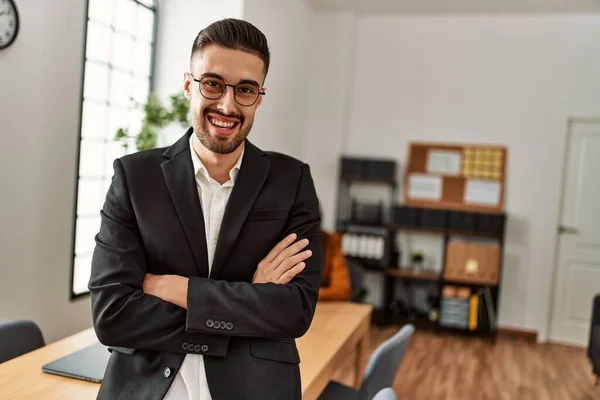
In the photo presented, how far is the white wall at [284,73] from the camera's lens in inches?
214

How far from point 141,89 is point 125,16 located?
56 centimetres

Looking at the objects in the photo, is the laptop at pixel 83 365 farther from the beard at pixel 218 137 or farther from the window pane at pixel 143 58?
the window pane at pixel 143 58

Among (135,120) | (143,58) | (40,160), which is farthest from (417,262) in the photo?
(40,160)

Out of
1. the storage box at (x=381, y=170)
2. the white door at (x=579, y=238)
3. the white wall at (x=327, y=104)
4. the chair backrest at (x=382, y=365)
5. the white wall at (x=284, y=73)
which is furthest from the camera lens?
the white wall at (x=327, y=104)

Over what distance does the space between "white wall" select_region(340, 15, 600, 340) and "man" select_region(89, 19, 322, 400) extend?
5.78 metres

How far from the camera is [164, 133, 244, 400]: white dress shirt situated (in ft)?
4.58

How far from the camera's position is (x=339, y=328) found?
10.2 feet

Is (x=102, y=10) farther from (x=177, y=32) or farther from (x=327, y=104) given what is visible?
(x=327, y=104)

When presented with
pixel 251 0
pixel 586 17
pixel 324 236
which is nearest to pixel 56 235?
pixel 324 236

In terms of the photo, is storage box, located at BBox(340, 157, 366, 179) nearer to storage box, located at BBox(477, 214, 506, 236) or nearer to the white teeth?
storage box, located at BBox(477, 214, 506, 236)

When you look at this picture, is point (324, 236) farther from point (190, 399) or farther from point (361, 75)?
point (361, 75)

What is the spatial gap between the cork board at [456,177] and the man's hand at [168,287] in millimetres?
5706

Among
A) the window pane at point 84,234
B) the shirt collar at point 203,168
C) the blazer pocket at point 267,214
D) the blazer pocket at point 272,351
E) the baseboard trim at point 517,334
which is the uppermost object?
the shirt collar at point 203,168

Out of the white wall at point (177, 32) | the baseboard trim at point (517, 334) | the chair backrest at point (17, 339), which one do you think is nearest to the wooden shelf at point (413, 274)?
the baseboard trim at point (517, 334)
